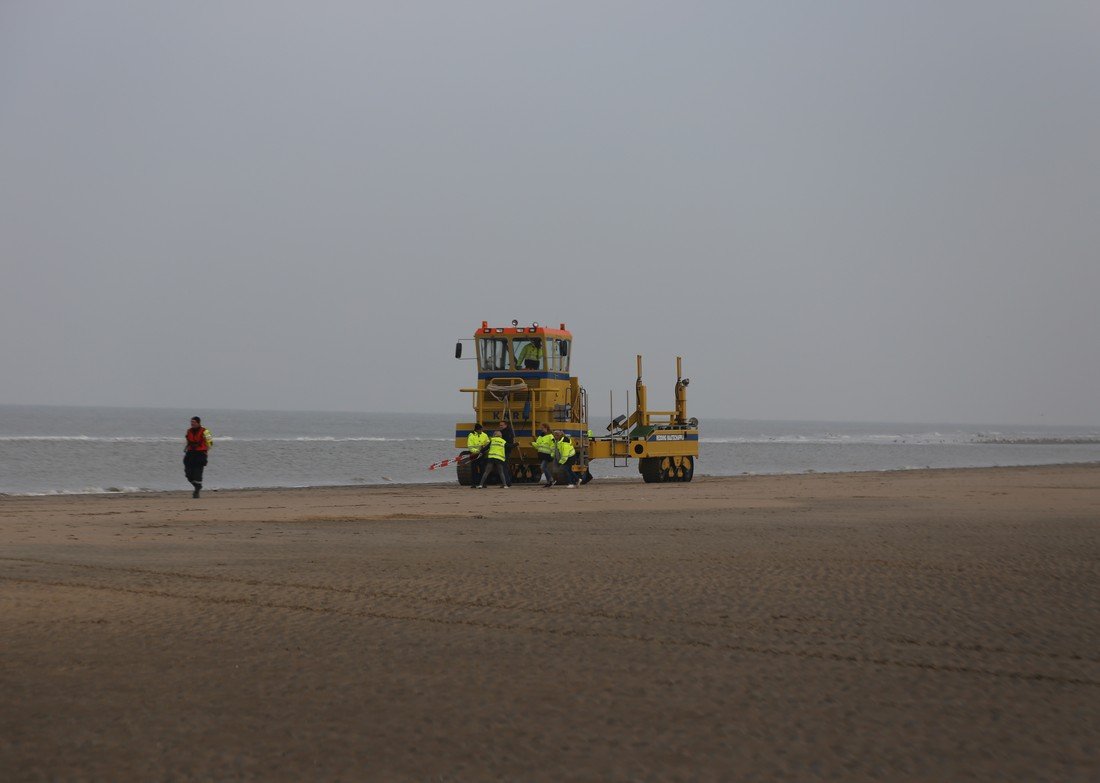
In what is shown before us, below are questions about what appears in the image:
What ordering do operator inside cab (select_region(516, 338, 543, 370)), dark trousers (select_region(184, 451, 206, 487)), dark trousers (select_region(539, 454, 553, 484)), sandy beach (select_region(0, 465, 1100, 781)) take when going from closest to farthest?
sandy beach (select_region(0, 465, 1100, 781))
dark trousers (select_region(184, 451, 206, 487))
dark trousers (select_region(539, 454, 553, 484))
operator inside cab (select_region(516, 338, 543, 370))

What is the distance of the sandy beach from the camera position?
445 cm

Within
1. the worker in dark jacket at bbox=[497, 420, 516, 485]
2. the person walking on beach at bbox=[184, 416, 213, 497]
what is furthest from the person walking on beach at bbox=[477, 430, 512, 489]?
the person walking on beach at bbox=[184, 416, 213, 497]

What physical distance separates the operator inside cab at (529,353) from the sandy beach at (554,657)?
47.2 ft

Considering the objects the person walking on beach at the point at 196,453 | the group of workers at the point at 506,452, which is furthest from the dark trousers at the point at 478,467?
the person walking on beach at the point at 196,453

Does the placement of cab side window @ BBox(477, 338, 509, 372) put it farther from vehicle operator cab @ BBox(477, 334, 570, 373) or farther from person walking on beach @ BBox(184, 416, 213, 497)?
person walking on beach @ BBox(184, 416, 213, 497)

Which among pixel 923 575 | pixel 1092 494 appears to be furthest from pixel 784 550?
pixel 1092 494

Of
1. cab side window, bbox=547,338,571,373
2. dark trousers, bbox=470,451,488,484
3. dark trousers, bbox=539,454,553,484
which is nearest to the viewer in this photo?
dark trousers, bbox=539,454,553,484

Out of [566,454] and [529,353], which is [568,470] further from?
[529,353]

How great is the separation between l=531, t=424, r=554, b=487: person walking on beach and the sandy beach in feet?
41.8

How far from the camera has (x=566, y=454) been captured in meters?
26.0

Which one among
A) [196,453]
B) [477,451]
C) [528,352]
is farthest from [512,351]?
[196,453]

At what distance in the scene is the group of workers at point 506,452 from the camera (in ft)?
83.9

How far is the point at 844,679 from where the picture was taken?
567cm

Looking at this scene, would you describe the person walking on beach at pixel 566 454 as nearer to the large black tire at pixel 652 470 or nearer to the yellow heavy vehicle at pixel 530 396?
the yellow heavy vehicle at pixel 530 396
